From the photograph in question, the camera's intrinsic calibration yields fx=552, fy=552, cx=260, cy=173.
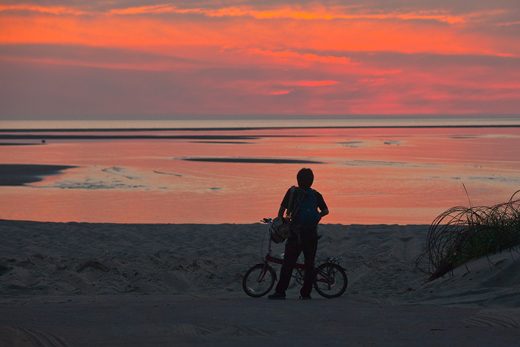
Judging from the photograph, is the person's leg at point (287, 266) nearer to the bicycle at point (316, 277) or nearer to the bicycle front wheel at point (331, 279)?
the bicycle at point (316, 277)

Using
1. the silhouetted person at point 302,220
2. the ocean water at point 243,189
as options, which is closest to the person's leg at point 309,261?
the silhouetted person at point 302,220

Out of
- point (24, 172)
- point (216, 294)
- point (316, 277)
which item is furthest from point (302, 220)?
point (24, 172)

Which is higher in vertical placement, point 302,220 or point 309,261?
point 302,220

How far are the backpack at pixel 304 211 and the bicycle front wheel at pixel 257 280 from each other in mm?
846

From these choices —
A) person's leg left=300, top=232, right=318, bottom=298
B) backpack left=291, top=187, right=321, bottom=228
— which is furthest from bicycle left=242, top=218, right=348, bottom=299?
backpack left=291, top=187, right=321, bottom=228

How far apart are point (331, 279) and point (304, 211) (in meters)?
1.14

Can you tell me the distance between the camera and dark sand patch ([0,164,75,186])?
24344 mm

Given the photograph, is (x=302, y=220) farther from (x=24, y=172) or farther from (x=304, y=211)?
(x=24, y=172)

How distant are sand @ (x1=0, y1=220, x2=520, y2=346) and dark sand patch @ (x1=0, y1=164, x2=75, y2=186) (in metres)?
12.0

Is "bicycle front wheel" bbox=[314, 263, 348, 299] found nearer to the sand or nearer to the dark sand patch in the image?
the sand

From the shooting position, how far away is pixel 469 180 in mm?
23547

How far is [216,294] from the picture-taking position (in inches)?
333

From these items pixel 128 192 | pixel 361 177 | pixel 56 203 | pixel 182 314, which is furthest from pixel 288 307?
pixel 361 177

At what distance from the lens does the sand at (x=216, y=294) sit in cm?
530
